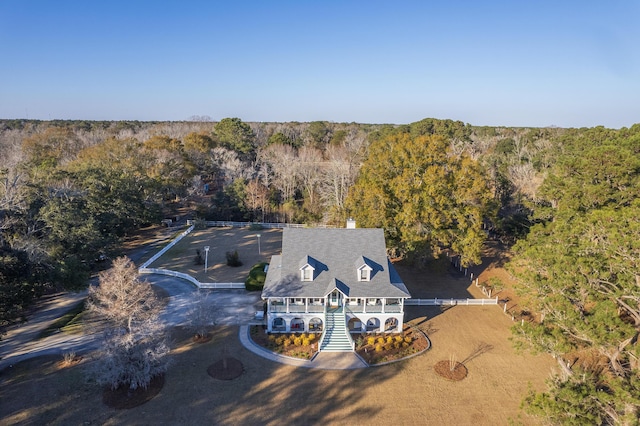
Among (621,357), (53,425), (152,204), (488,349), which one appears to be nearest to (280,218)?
(152,204)

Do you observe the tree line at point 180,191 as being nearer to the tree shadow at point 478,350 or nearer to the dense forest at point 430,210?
the dense forest at point 430,210

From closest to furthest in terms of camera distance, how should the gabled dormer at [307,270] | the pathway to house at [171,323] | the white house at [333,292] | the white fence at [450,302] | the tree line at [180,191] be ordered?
the pathway to house at [171,323], the white house at [333,292], the gabled dormer at [307,270], the tree line at [180,191], the white fence at [450,302]

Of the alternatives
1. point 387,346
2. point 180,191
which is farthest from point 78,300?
point 180,191

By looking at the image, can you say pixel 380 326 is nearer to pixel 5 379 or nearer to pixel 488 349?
pixel 488 349

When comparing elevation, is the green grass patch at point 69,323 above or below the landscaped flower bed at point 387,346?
below

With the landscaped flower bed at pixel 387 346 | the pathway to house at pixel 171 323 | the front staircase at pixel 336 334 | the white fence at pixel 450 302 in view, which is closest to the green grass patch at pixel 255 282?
the pathway to house at pixel 171 323

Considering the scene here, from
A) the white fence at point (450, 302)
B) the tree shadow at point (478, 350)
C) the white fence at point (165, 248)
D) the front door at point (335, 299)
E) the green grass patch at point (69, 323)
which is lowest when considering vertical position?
the green grass patch at point (69, 323)

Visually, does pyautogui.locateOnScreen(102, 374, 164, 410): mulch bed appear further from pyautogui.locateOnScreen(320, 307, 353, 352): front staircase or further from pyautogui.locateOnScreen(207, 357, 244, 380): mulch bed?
pyautogui.locateOnScreen(320, 307, 353, 352): front staircase
